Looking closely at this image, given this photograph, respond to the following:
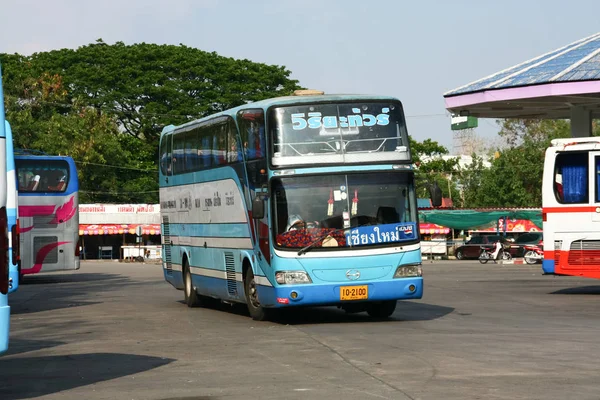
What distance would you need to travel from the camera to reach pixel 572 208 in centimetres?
2361

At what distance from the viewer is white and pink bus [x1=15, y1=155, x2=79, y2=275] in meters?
35.2

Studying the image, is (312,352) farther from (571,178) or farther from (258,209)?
(571,178)

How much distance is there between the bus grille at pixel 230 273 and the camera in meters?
19.8

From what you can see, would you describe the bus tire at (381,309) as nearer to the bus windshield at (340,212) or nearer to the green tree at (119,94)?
the bus windshield at (340,212)

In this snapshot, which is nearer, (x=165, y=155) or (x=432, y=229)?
(x=165, y=155)

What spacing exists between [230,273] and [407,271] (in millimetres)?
3921

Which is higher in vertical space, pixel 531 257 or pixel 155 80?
pixel 155 80

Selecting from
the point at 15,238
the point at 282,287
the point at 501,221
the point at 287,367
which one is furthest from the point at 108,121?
the point at 287,367

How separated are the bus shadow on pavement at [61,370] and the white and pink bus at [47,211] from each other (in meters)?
22.2

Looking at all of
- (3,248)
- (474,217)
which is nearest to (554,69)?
(474,217)

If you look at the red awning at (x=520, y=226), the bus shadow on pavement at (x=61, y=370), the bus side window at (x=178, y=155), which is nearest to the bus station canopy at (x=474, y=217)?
the red awning at (x=520, y=226)

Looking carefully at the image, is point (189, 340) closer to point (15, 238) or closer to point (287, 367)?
point (287, 367)

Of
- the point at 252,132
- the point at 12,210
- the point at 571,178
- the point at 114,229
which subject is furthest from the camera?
the point at 114,229

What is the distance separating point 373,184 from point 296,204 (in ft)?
4.11
